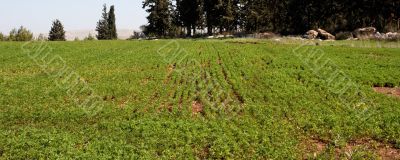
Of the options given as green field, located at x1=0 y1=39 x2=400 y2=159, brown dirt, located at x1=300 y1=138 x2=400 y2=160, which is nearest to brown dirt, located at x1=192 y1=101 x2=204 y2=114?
green field, located at x1=0 y1=39 x2=400 y2=159

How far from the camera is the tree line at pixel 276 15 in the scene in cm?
8412

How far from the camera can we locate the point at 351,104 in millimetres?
21828

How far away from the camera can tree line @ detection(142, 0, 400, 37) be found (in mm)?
84125

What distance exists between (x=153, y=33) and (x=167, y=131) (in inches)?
4143

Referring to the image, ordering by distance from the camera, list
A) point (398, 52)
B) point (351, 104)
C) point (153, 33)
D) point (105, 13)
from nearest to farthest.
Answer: point (351, 104), point (398, 52), point (153, 33), point (105, 13)

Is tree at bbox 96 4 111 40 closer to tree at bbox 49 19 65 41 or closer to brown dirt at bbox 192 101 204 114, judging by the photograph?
tree at bbox 49 19 65 41

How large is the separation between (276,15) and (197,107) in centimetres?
9353

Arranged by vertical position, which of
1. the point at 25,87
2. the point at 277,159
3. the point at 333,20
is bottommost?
the point at 277,159

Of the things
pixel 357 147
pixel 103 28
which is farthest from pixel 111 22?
pixel 357 147

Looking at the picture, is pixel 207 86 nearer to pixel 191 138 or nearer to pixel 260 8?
pixel 191 138

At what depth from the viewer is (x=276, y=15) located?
4360 inches

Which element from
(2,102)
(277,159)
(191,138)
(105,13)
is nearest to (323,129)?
(277,159)

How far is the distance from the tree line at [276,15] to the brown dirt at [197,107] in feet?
206

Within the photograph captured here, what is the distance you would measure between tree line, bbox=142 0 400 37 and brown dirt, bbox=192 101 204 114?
6269cm
